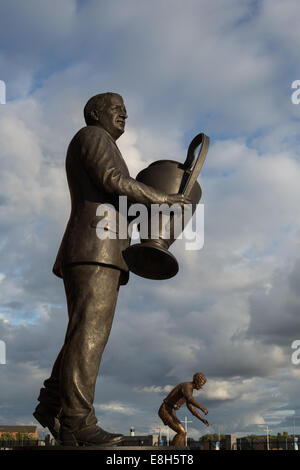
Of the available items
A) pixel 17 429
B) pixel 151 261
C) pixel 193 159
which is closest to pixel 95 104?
pixel 193 159

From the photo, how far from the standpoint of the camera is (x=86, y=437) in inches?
173

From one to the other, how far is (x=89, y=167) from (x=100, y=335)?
1581 millimetres

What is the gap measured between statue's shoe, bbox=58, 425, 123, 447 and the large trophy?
150 centimetres

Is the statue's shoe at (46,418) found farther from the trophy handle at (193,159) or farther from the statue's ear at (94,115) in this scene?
the statue's ear at (94,115)

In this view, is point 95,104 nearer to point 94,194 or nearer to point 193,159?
point 94,194

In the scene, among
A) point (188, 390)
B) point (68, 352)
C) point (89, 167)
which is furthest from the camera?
point (188, 390)

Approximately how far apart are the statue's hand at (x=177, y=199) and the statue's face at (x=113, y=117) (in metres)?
1.06

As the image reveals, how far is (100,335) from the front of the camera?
4711 mm

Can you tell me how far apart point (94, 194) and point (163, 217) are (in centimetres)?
71
